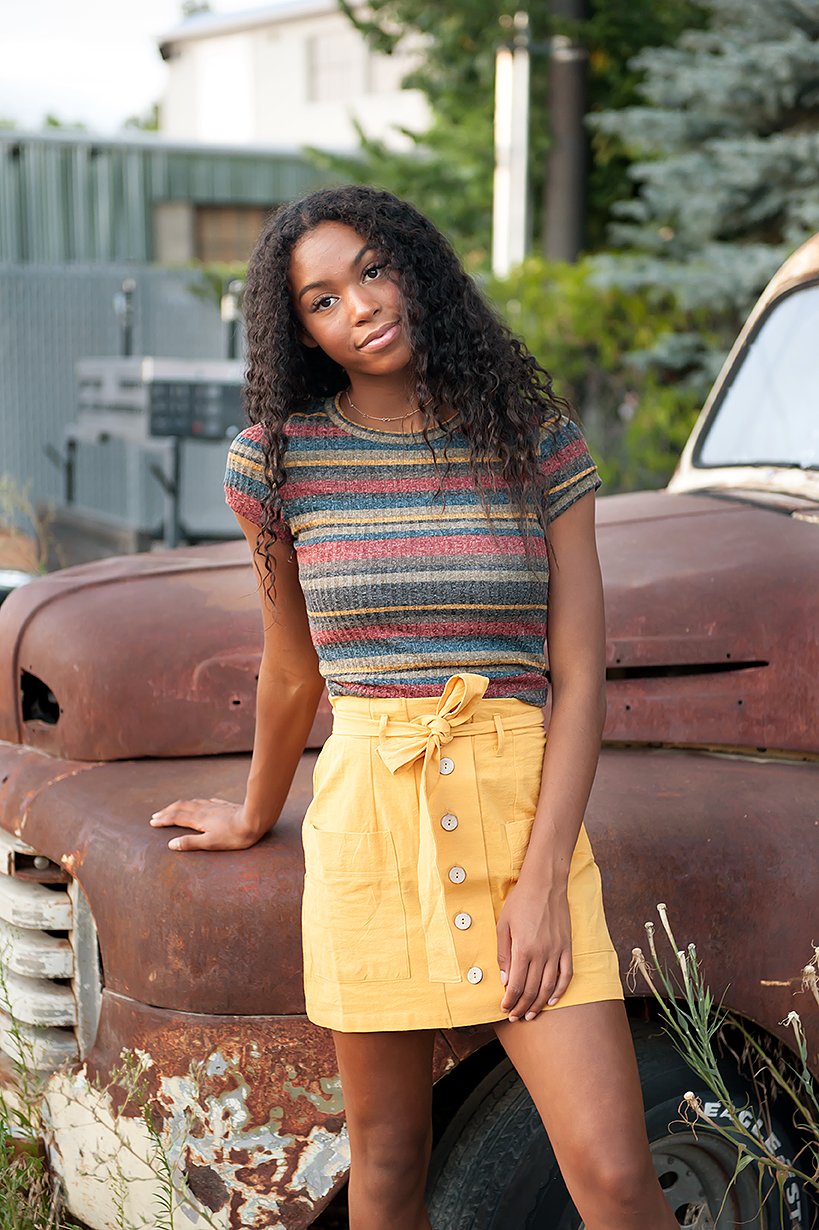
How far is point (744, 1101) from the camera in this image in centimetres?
234

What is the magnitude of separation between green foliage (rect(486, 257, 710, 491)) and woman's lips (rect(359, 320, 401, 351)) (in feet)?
25.4

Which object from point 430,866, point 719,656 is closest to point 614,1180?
point 430,866

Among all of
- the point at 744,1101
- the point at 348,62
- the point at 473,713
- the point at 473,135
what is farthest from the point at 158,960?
the point at 348,62

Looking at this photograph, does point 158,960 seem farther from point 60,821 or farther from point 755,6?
point 755,6

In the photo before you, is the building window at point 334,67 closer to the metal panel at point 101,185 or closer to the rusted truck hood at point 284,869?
the metal panel at point 101,185

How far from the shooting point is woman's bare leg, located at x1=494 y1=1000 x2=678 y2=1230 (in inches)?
68.4

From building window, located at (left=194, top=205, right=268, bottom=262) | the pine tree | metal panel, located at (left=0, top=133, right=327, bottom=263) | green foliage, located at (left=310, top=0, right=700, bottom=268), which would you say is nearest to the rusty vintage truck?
the pine tree

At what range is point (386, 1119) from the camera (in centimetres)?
195

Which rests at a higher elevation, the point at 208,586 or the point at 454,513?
the point at 454,513

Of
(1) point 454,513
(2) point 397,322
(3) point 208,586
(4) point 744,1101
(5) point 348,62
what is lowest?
(4) point 744,1101

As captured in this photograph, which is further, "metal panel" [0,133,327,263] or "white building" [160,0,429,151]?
"white building" [160,0,429,151]

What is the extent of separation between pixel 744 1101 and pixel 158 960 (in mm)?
997

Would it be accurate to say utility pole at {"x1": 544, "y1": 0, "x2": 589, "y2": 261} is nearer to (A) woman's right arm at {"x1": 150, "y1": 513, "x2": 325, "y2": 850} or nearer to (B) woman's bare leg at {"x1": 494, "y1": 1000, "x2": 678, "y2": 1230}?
(A) woman's right arm at {"x1": 150, "y1": 513, "x2": 325, "y2": 850}

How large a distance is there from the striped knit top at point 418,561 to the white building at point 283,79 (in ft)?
86.1
